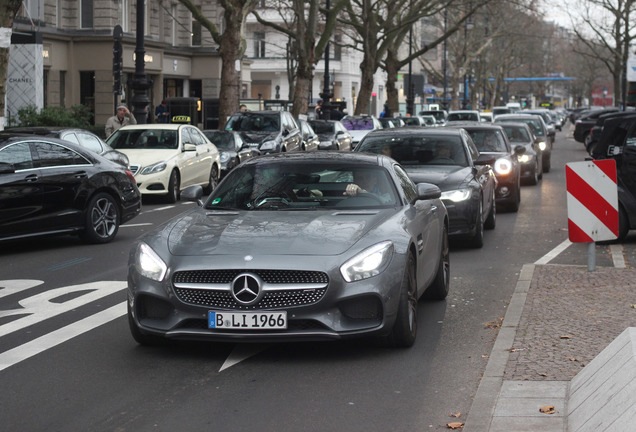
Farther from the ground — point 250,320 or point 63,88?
point 63,88

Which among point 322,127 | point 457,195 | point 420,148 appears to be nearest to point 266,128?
point 322,127

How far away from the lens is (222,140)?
26.8 meters

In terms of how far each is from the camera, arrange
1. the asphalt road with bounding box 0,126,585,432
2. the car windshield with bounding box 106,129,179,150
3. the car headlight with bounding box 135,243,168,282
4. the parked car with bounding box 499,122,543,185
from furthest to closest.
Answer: the parked car with bounding box 499,122,543,185, the car windshield with bounding box 106,129,179,150, the car headlight with bounding box 135,243,168,282, the asphalt road with bounding box 0,126,585,432

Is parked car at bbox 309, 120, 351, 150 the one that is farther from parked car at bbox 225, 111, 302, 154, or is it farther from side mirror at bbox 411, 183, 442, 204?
side mirror at bbox 411, 183, 442, 204

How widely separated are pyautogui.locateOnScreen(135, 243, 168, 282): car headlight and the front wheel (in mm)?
6756

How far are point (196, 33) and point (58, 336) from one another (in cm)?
5395

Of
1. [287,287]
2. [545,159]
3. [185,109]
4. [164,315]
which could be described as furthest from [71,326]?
[185,109]

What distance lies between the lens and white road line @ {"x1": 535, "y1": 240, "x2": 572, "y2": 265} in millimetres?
12805

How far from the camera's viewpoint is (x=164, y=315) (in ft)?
23.6

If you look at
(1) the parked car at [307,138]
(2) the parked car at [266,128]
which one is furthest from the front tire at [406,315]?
(1) the parked car at [307,138]

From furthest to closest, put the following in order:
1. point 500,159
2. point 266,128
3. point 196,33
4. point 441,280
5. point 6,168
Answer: point 196,33 < point 266,128 < point 500,159 < point 6,168 < point 441,280

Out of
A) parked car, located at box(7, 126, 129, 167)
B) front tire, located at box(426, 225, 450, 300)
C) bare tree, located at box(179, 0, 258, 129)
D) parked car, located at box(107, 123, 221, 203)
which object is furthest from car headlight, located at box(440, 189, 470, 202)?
bare tree, located at box(179, 0, 258, 129)

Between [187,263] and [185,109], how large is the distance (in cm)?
4435

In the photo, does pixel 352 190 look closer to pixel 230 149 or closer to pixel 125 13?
pixel 230 149
